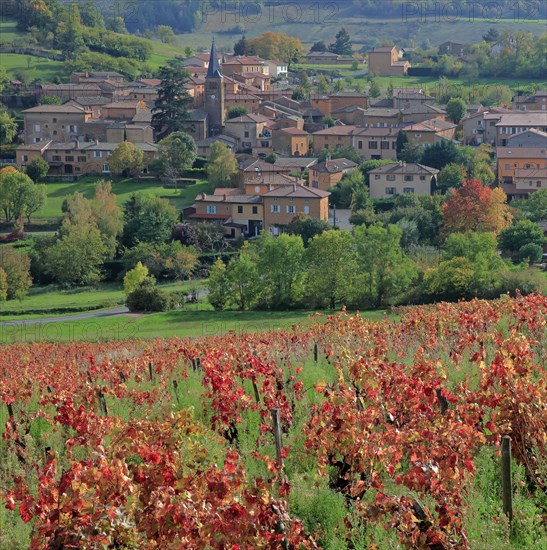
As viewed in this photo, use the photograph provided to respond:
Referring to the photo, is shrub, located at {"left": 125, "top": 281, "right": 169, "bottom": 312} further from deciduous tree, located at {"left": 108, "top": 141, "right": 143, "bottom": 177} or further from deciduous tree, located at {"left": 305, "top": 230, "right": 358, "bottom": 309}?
deciduous tree, located at {"left": 108, "top": 141, "right": 143, "bottom": 177}

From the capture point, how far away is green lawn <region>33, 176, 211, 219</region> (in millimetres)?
60719

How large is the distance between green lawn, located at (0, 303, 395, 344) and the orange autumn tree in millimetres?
15170

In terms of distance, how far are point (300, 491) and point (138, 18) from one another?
16124 centimetres

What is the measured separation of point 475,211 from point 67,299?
1795cm

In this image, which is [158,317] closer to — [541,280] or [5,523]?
[541,280]

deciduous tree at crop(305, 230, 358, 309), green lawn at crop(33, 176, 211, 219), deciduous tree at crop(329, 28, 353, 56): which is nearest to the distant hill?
deciduous tree at crop(329, 28, 353, 56)

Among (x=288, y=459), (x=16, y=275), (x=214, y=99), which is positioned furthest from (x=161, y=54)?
(x=288, y=459)

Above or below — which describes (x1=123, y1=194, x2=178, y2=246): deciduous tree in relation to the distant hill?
below

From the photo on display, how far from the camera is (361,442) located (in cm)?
930

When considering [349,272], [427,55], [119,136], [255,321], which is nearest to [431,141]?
[119,136]

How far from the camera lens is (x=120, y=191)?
63.9 m

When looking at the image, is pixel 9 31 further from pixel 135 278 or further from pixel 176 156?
pixel 135 278

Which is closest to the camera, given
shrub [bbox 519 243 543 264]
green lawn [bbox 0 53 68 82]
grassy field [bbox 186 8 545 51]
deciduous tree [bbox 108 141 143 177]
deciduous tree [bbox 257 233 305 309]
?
deciduous tree [bbox 257 233 305 309]

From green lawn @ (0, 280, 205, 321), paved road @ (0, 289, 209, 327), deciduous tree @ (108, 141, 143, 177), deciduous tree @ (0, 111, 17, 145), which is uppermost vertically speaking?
deciduous tree @ (0, 111, 17, 145)
